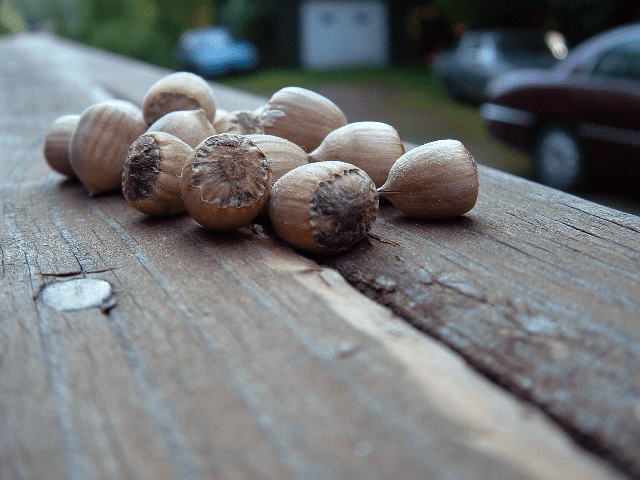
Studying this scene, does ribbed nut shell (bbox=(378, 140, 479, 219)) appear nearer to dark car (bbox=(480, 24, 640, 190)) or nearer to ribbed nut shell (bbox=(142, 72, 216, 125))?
ribbed nut shell (bbox=(142, 72, 216, 125))

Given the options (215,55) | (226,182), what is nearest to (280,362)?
(226,182)

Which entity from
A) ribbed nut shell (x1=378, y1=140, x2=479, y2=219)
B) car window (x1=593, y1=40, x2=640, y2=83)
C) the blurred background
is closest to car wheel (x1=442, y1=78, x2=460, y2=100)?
the blurred background

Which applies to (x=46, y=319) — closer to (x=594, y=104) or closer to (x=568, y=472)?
(x=568, y=472)

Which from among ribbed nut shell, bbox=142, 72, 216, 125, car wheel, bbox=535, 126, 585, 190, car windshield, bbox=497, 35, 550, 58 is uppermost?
ribbed nut shell, bbox=142, 72, 216, 125

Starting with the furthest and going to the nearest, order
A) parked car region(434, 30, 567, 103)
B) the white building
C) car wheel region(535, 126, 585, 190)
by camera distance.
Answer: the white building, parked car region(434, 30, 567, 103), car wheel region(535, 126, 585, 190)

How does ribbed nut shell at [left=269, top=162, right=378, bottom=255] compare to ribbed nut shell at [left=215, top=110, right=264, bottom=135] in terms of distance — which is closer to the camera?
ribbed nut shell at [left=269, top=162, right=378, bottom=255]
